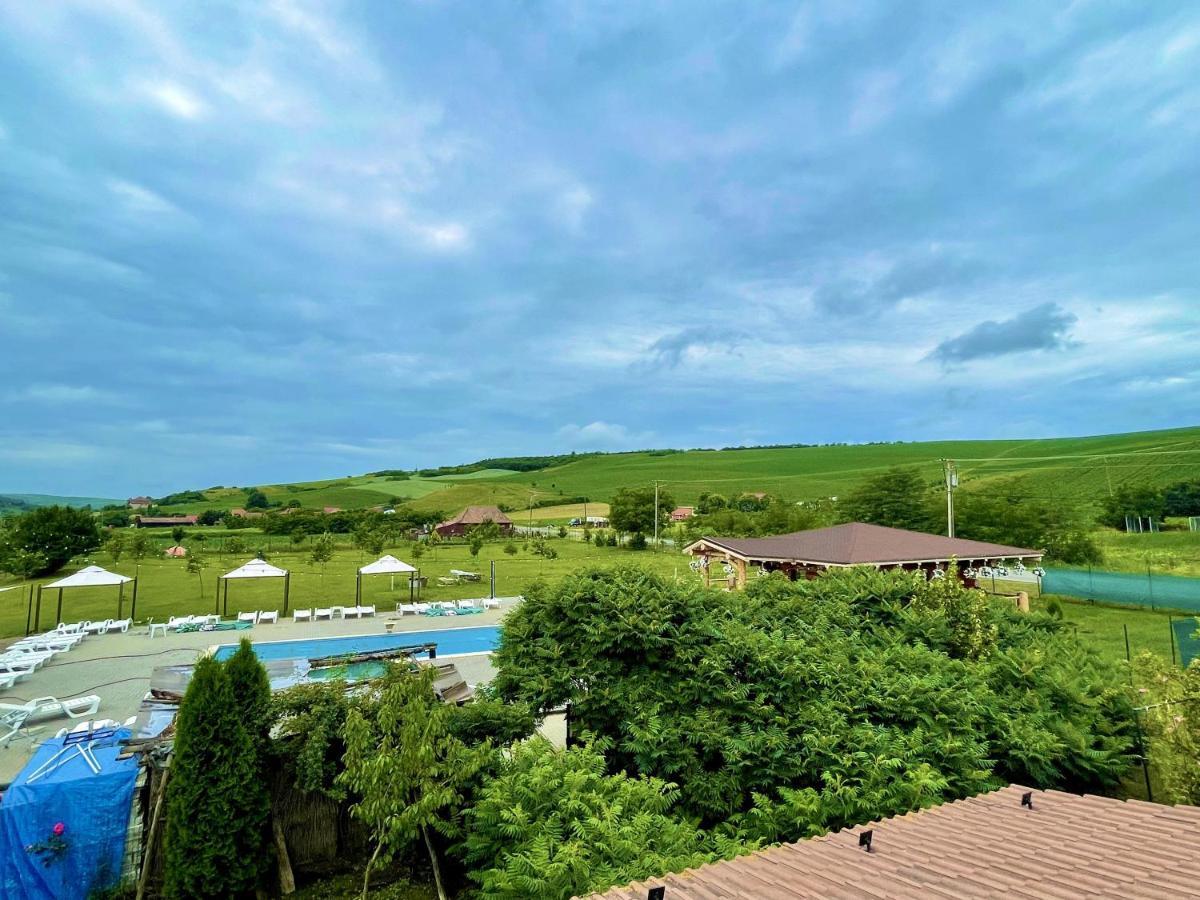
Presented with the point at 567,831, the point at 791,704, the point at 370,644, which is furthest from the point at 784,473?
the point at 567,831

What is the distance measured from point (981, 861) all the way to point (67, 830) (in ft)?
28.0

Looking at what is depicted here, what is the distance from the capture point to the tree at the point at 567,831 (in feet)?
14.5

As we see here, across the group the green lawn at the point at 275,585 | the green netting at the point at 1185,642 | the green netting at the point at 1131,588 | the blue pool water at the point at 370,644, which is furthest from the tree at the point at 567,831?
the green netting at the point at 1131,588

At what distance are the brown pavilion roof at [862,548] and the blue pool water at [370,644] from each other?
8017 mm

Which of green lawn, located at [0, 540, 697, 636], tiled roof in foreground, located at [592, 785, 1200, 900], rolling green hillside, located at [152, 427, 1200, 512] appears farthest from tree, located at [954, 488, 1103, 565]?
tiled roof in foreground, located at [592, 785, 1200, 900]

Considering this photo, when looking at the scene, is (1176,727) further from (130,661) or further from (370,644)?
(130,661)

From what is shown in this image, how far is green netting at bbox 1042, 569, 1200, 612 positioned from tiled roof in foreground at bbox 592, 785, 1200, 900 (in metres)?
19.6

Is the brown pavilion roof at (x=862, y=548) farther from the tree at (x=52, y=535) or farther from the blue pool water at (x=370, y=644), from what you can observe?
the tree at (x=52, y=535)

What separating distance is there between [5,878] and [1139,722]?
13.5 m

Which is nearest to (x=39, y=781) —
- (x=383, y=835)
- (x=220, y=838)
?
(x=220, y=838)

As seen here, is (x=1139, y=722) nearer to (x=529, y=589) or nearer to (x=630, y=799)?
(x=630, y=799)

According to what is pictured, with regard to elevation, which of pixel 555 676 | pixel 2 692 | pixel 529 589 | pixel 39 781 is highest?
pixel 529 589

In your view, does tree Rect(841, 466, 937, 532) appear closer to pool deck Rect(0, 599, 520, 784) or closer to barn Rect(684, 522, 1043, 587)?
barn Rect(684, 522, 1043, 587)

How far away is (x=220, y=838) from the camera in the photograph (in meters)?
6.07
